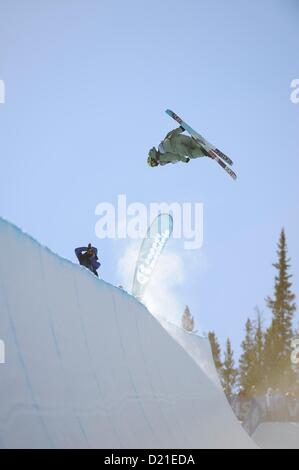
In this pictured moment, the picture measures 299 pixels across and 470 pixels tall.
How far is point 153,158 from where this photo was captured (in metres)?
13.9

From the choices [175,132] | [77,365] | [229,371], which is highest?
[175,132]

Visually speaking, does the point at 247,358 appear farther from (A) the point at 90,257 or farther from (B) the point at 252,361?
(A) the point at 90,257

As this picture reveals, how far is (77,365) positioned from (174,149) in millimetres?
9070

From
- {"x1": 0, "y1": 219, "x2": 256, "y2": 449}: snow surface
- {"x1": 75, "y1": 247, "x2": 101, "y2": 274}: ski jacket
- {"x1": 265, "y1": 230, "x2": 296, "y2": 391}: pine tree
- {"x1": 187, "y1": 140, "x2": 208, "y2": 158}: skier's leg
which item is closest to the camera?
{"x1": 0, "y1": 219, "x2": 256, "y2": 449}: snow surface

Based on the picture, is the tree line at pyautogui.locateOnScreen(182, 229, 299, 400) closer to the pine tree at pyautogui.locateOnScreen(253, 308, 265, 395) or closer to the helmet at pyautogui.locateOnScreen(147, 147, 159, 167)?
the pine tree at pyautogui.locateOnScreen(253, 308, 265, 395)

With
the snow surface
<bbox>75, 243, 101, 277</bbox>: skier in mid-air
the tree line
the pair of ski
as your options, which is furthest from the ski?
the tree line

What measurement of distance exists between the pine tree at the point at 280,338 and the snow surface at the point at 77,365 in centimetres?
A: 4250

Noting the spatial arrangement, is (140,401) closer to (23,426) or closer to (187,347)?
(23,426)

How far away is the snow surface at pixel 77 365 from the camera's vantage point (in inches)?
173

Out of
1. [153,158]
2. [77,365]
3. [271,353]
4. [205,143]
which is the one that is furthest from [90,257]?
[271,353]

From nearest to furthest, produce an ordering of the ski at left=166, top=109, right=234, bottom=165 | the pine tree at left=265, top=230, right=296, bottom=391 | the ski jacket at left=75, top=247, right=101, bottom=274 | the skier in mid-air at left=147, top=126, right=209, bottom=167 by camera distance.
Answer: the ski jacket at left=75, top=247, right=101, bottom=274 < the skier in mid-air at left=147, top=126, right=209, bottom=167 < the ski at left=166, top=109, right=234, bottom=165 < the pine tree at left=265, top=230, right=296, bottom=391

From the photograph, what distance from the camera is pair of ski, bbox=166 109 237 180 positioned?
14398mm

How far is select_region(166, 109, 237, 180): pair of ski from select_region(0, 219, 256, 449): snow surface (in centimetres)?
675
